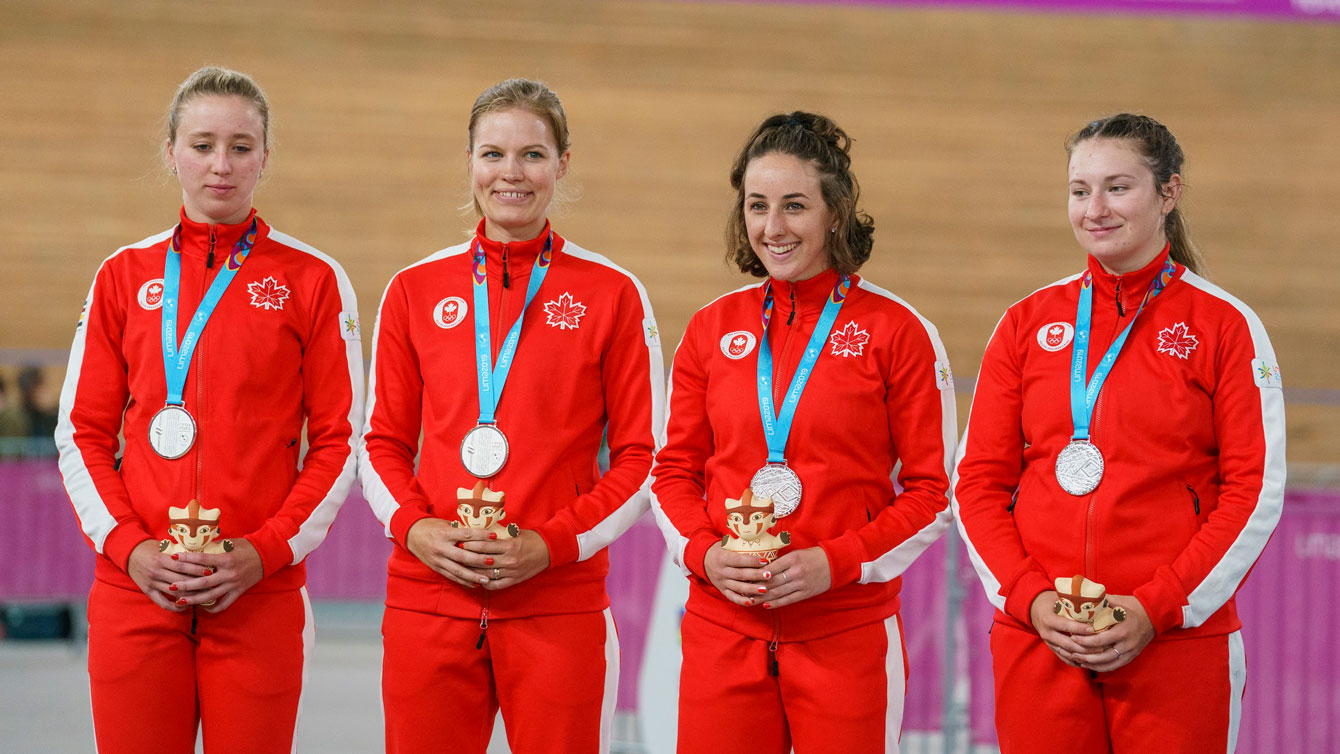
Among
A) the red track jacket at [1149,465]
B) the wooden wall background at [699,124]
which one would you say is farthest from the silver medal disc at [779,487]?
the wooden wall background at [699,124]

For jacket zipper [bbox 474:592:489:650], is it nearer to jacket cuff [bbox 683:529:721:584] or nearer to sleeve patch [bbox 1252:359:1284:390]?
jacket cuff [bbox 683:529:721:584]

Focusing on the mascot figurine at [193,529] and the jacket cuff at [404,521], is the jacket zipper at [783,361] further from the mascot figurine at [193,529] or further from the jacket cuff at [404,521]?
the mascot figurine at [193,529]

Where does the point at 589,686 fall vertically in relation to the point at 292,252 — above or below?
below

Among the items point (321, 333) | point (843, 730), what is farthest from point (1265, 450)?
point (321, 333)

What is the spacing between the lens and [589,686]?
2605mm

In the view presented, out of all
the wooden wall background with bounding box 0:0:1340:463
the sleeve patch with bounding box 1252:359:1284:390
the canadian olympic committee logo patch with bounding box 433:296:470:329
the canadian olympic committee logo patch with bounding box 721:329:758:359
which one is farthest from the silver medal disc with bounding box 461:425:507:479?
the wooden wall background with bounding box 0:0:1340:463

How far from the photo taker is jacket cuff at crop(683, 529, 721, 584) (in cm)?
254

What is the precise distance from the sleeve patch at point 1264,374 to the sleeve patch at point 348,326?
1.91 m

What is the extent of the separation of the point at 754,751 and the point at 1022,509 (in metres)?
0.74

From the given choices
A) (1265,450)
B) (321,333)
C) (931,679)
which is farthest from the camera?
(931,679)

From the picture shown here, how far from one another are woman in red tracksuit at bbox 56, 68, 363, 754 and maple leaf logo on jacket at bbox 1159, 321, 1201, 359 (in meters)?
1.74

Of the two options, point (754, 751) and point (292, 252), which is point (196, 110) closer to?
point (292, 252)

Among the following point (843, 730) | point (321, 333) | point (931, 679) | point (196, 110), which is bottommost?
point (931, 679)

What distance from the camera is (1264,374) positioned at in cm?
247
